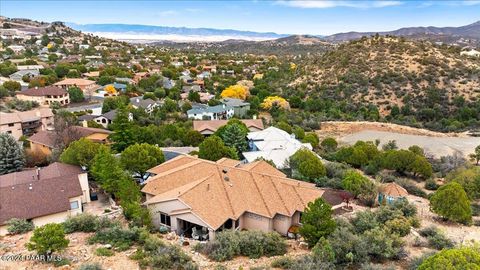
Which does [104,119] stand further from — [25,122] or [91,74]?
[91,74]

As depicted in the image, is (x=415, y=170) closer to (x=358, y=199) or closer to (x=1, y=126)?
(x=358, y=199)

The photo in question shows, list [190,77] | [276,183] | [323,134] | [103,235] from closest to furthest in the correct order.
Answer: [103,235], [276,183], [323,134], [190,77]

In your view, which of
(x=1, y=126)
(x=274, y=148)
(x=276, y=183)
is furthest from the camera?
(x=1, y=126)

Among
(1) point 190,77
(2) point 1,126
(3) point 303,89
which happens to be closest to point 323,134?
(3) point 303,89

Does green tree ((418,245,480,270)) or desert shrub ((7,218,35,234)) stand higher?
green tree ((418,245,480,270))

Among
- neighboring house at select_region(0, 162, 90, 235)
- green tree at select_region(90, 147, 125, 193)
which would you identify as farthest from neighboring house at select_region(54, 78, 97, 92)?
green tree at select_region(90, 147, 125, 193)

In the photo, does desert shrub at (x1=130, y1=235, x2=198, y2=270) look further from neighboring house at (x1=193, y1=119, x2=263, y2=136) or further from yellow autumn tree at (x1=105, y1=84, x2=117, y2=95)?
yellow autumn tree at (x1=105, y1=84, x2=117, y2=95)
